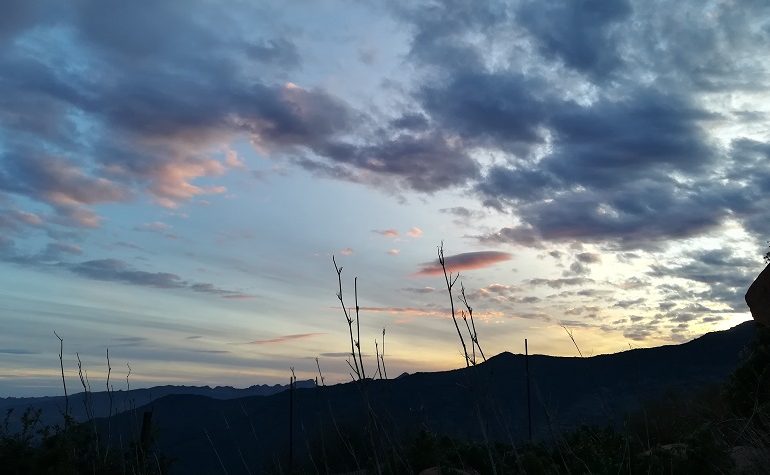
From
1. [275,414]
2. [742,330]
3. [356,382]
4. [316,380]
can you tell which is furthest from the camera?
[275,414]

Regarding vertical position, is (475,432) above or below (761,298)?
below

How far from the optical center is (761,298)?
56.1 feet

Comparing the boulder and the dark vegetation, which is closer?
the dark vegetation

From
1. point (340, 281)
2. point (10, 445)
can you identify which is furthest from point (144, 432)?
point (340, 281)

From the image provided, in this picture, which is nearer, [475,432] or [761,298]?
[475,432]

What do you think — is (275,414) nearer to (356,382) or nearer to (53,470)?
(53,470)

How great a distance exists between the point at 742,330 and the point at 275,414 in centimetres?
5019

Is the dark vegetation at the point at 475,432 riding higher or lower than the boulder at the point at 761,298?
lower

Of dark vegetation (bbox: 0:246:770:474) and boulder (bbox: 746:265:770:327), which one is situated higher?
boulder (bbox: 746:265:770:327)

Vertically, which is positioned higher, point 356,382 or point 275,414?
point 275,414

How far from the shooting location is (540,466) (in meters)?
7.35

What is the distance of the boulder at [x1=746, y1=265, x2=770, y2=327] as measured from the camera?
16891mm

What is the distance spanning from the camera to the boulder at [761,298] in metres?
16.9

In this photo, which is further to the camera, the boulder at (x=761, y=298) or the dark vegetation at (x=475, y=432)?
the boulder at (x=761, y=298)
